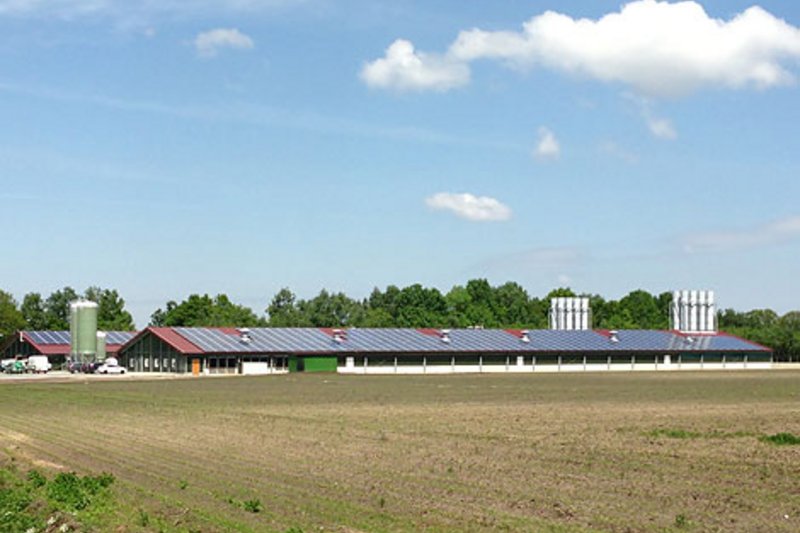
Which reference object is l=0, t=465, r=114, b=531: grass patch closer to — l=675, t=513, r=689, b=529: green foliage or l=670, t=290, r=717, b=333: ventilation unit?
l=675, t=513, r=689, b=529: green foliage

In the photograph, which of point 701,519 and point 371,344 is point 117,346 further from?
point 701,519

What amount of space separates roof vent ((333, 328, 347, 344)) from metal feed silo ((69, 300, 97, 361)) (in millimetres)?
28337

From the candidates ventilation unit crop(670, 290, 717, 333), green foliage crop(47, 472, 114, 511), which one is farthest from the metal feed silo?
green foliage crop(47, 472, 114, 511)

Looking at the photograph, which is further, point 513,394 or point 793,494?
point 513,394

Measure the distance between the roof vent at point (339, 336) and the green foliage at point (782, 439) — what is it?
9366cm

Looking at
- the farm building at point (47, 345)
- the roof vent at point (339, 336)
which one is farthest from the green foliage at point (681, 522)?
the farm building at point (47, 345)

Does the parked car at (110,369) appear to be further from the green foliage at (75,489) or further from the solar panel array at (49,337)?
the green foliage at (75,489)

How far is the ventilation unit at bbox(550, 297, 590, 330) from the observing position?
17412 centimetres

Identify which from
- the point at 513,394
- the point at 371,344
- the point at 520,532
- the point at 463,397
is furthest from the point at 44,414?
the point at 371,344

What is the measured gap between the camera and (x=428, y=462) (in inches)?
1184

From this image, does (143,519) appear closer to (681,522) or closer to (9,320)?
(681,522)

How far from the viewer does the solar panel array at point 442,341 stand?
12162cm

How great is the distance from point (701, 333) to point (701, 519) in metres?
149

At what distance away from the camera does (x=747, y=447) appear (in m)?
33.7
